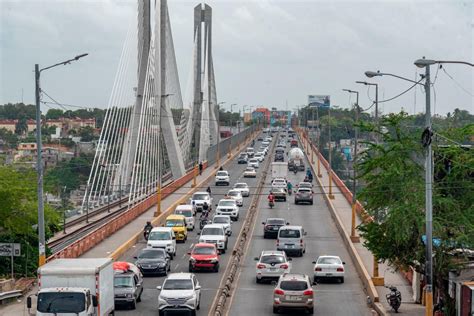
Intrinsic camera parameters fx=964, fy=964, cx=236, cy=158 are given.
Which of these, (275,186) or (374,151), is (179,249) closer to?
(374,151)

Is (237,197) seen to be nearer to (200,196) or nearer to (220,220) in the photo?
(200,196)

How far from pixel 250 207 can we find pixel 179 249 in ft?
71.1

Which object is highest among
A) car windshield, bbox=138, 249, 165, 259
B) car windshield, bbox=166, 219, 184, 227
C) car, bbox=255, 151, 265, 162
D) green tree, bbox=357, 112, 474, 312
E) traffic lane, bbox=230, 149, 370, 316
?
green tree, bbox=357, 112, 474, 312

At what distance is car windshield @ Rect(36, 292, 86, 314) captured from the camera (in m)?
24.4

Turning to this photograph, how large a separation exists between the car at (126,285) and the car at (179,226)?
65.1 ft

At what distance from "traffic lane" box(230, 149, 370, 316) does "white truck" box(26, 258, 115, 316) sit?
683cm

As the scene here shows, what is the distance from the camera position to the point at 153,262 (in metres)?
39.1

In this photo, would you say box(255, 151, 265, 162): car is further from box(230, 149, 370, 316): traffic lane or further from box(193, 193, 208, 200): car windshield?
box(193, 193, 208, 200): car windshield

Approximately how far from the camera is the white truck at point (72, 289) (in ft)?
80.2

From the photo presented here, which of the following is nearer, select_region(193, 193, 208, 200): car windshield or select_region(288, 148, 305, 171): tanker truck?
select_region(193, 193, 208, 200): car windshield

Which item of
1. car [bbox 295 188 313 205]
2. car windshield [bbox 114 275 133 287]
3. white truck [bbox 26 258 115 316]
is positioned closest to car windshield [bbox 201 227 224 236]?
car windshield [bbox 114 275 133 287]

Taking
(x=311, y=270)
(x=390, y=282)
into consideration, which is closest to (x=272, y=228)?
(x=311, y=270)

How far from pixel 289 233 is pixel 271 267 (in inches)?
372

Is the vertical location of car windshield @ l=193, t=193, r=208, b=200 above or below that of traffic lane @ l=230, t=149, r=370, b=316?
above
